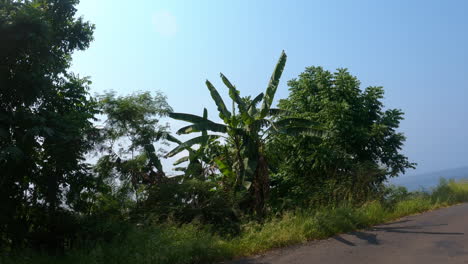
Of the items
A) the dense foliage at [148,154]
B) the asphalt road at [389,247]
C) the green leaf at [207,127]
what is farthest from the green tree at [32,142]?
the asphalt road at [389,247]

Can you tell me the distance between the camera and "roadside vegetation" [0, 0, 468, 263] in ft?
30.0

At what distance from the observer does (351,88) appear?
1716 centimetres

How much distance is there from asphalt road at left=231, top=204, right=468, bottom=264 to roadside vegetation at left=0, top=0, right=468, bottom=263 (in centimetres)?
64

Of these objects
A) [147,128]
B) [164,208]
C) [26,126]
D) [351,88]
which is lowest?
[164,208]

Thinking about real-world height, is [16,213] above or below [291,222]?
above

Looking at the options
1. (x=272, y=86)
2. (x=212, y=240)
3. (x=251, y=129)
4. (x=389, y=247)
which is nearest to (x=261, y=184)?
(x=251, y=129)

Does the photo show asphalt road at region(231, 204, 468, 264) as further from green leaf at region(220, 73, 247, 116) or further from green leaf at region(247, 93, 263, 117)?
green leaf at region(220, 73, 247, 116)

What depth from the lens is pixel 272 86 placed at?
1476cm

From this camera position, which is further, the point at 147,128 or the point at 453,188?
the point at 453,188

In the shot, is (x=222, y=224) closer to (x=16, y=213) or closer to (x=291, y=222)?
(x=291, y=222)

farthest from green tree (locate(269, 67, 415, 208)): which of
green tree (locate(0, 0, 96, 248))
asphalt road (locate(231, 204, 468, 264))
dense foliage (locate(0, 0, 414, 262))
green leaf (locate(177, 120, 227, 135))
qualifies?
green tree (locate(0, 0, 96, 248))

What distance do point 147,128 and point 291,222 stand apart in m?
6.90

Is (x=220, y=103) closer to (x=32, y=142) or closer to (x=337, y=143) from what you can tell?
(x=337, y=143)

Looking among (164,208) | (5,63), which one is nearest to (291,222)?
(164,208)
